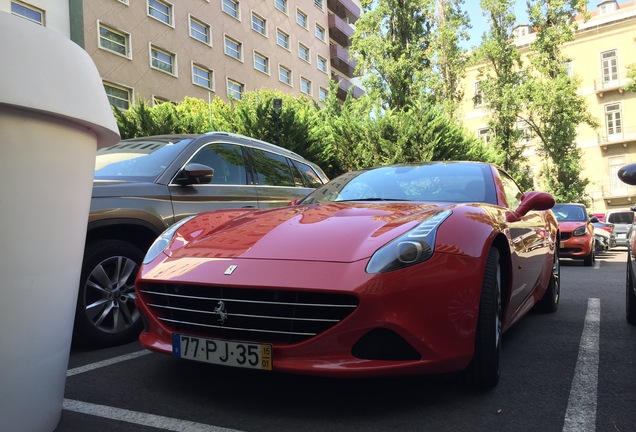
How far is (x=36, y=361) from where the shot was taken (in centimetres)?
179

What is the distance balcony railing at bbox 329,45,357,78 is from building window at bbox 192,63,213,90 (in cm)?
1655

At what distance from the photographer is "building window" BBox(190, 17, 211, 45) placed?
86.3 feet

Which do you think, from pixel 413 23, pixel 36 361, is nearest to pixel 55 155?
pixel 36 361

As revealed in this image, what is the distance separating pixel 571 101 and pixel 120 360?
26.2 meters

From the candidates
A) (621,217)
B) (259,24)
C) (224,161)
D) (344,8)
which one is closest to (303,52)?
(259,24)

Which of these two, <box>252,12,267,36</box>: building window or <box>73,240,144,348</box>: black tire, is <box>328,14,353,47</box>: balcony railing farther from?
<box>73,240,144,348</box>: black tire

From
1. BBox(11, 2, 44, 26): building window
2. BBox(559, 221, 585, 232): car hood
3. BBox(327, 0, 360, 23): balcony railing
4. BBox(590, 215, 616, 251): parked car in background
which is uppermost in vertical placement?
BBox(327, 0, 360, 23): balcony railing

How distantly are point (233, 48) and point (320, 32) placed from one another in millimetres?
12638

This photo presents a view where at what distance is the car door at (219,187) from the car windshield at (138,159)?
182 mm

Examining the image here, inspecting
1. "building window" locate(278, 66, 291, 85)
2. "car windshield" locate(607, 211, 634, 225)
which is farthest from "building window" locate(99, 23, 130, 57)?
"car windshield" locate(607, 211, 634, 225)

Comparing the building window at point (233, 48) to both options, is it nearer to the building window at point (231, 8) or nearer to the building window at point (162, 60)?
the building window at point (231, 8)

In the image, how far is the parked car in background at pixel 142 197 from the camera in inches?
138

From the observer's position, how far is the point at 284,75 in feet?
115

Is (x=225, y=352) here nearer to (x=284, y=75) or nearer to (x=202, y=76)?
(x=202, y=76)
